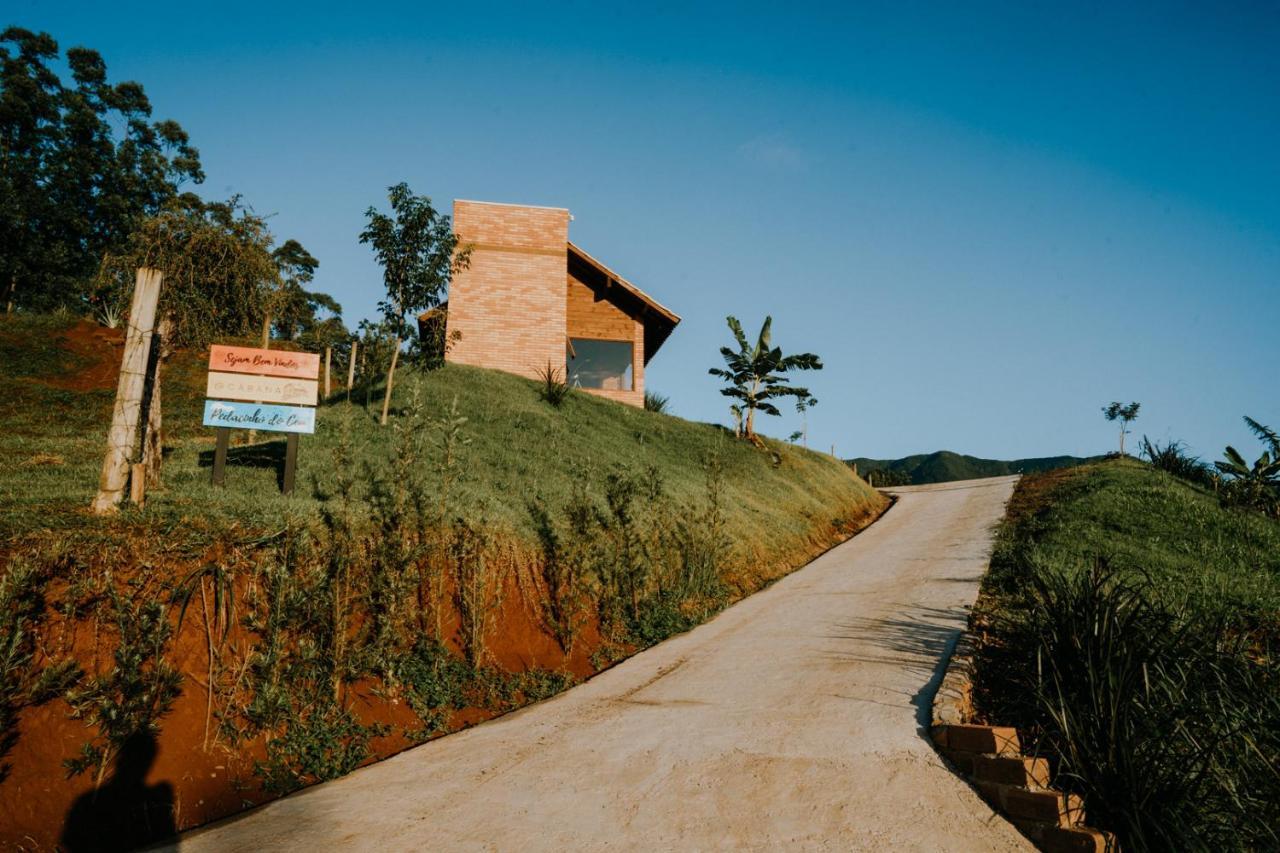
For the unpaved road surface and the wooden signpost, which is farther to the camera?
the wooden signpost

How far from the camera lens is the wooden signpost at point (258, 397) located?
31.2 ft

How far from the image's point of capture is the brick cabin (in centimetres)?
2506

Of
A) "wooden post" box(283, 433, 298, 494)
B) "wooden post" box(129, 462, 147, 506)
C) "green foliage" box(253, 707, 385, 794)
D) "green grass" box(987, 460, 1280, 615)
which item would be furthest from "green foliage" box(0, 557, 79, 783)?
"green grass" box(987, 460, 1280, 615)

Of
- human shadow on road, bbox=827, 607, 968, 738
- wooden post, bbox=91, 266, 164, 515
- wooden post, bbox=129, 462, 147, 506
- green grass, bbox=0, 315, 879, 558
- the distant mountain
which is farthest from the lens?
the distant mountain

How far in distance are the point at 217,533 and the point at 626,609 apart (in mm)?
5292

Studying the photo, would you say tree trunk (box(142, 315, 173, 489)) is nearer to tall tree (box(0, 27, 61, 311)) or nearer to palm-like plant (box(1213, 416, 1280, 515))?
palm-like plant (box(1213, 416, 1280, 515))

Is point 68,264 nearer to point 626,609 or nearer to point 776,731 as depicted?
point 626,609

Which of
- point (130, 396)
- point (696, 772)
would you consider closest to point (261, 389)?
point (130, 396)

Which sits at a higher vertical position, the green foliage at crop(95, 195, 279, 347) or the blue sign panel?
the green foliage at crop(95, 195, 279, 347)

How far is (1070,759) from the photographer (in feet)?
14.7

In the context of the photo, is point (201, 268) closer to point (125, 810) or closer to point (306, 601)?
point (306, 601)

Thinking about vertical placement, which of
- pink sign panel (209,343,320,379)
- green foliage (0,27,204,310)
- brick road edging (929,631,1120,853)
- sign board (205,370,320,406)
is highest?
green foliage (0,27,204,310)

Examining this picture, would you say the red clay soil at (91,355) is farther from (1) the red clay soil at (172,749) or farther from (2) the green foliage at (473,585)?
(1) the red clay soil at (172,749)

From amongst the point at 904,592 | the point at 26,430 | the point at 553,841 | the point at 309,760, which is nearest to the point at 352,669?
the point at 309,760
